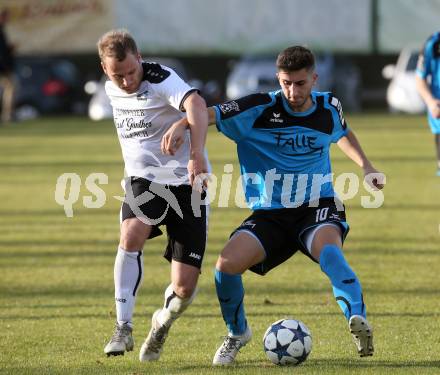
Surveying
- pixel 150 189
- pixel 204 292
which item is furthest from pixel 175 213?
pixel 204 292

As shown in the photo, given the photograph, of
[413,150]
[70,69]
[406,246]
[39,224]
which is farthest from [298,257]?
[70,69]

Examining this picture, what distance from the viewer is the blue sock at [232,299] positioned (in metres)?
5.98

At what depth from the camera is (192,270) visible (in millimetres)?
6102

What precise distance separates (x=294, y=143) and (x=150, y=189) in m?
0.83

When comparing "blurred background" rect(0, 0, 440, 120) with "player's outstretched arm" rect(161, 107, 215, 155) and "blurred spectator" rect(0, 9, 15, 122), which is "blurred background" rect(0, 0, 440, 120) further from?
"player's outstretched arm" rect(161, 107, 215, 155)

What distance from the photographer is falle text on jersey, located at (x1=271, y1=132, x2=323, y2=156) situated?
6262 mm

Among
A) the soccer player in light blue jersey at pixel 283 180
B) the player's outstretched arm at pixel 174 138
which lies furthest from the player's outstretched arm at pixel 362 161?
the player's outstretched arm at pixel 174 138

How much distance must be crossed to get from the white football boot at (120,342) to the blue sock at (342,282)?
3.54 ft

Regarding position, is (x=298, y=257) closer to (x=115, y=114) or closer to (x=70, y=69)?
(x=115, y=114)

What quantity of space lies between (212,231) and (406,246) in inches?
81.3

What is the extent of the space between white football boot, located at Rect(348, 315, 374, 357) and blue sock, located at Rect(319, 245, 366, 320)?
81 mm

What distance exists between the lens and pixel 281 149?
20.6 ft

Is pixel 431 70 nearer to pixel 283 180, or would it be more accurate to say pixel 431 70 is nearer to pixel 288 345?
pixel 283 180

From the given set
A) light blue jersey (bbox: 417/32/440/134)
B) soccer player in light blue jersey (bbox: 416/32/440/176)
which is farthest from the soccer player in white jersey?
light blue jersey (bbox: 417/32/440/134)
